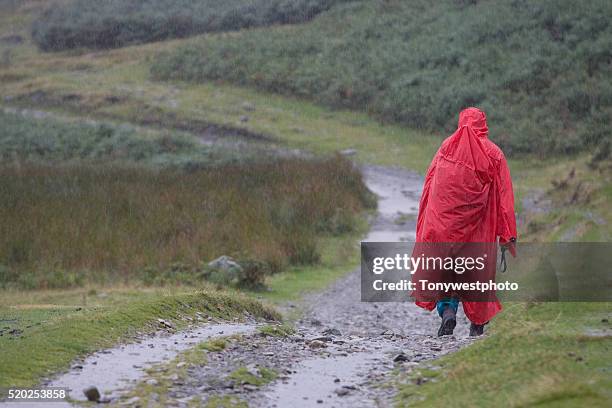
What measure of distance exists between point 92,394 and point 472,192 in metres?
4.21

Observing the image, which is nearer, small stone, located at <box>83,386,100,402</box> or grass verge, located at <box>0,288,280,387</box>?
small stone, located at <box>83,386,100,402</box>

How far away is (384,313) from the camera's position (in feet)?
44.9

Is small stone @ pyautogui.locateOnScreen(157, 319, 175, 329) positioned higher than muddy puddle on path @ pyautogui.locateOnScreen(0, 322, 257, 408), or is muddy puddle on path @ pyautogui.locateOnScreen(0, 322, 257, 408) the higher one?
muddy puddle on path @ pyautogui.locateOnScreen(0, 322, 257, 408)

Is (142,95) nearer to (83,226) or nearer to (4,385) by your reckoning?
(83,226)

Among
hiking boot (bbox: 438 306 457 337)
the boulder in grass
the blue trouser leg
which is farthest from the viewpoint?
the boulder in grass

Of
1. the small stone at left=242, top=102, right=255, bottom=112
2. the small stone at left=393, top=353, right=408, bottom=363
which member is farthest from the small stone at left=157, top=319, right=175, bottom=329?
the small stone at left=242, top=102, right=255, bottom=112

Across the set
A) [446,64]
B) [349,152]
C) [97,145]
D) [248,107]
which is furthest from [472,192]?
[446,64]

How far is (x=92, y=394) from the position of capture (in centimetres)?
577

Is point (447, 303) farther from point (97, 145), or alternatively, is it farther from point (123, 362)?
point (97, 145)

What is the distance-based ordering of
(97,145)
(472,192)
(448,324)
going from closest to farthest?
(472,192)
(448,324)
(97,145)

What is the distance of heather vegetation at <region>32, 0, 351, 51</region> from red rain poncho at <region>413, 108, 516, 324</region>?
50.8m

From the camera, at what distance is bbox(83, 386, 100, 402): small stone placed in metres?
5.76

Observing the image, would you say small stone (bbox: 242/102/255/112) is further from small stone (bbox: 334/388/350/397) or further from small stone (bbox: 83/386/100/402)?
small stone (bbox: 83/386/100/402)

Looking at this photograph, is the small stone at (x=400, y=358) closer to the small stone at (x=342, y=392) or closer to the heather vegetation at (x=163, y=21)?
the small stone at (x=342, y=392)
